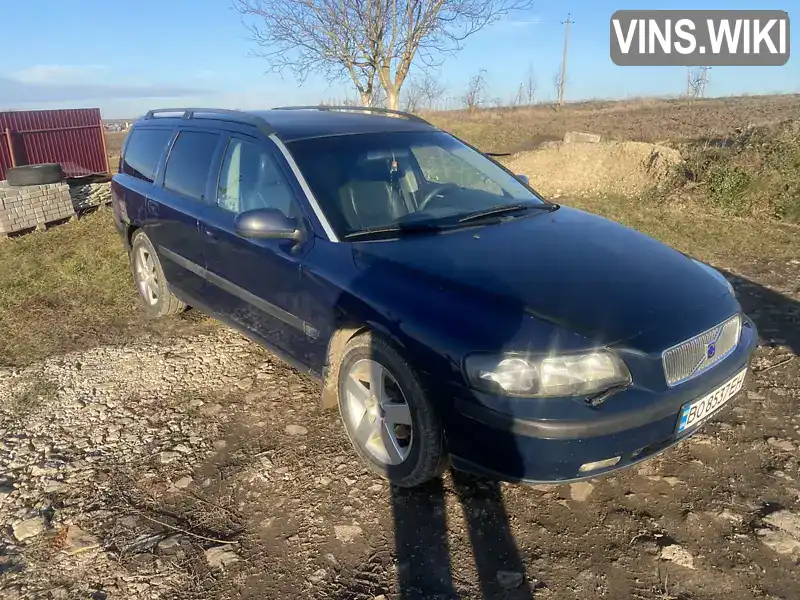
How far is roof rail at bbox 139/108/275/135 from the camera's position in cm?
379

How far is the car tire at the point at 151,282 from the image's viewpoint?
5047 mm

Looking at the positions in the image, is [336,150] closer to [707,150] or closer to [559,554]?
[559,554]

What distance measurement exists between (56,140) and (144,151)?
42.8ft

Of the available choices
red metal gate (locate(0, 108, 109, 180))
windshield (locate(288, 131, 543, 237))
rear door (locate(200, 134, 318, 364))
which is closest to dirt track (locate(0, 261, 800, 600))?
rear door (locate(200, 134, 318, 364))

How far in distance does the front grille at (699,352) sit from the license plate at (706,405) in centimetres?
11

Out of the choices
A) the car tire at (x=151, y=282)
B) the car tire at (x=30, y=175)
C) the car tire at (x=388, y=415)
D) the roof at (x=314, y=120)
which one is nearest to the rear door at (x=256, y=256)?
the roof at (x=314, y=120)

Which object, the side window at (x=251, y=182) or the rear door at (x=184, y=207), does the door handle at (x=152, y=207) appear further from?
the side window at (x=251, y=182)

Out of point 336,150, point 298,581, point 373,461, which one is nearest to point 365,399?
point 373,461

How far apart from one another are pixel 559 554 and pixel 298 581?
1.08 m

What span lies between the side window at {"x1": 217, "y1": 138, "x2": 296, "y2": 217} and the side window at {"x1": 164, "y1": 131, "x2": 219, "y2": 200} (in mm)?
244

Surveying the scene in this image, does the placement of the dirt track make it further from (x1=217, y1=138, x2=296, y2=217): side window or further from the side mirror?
(x1=217, y1=138, x2=296, y2=217): side window

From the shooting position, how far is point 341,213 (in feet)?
10.6

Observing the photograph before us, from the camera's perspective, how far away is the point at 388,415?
2840mm

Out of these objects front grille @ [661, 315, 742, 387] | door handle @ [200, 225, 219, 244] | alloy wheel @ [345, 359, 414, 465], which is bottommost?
alloy wheel @ [345, 359, 414, 465]
